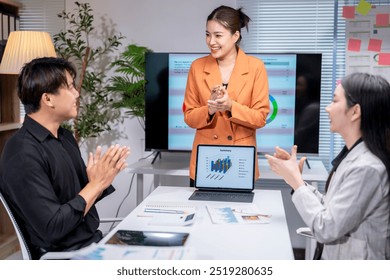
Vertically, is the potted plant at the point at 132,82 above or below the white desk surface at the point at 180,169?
above

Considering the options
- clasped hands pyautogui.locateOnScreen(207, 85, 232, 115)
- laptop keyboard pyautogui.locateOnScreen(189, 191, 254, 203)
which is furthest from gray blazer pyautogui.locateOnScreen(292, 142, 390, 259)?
clasped hands pyautogui.locateOnScreen(207, 85, 232, 115)

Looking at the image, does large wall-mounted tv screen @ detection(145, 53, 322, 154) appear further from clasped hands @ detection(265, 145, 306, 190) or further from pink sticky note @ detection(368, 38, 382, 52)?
clasped hands @ detection(265, 145, 306, 190)

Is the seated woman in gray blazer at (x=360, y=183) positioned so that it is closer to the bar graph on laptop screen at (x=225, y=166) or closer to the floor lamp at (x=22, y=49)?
the bar graph on laptop screen at (x=225, y=166)

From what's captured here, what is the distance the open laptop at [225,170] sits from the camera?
7.84ft

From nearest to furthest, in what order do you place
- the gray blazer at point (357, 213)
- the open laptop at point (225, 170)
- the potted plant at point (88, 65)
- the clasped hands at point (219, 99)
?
the gray blazer at point (357, 213) < the open laptop at point (225, 170) < the clasped hands at point (219, 99) < the potted plant at point (88, 65)

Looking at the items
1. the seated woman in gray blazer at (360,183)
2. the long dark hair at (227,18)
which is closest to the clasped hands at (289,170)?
the seated woman in gray blazer at (360,183)

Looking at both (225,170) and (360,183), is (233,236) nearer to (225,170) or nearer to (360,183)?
(360,183)

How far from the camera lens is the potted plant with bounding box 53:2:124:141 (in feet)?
12.5

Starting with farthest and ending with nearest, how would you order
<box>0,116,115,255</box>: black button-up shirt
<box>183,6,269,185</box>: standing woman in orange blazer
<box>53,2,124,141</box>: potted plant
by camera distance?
1. <box>53,2,124,141</box>: potted plant
2. <box>183,6,269,185</box>: standing woman in orange blazer
3. <box>0,116,115,255</box>: black button-up shirt

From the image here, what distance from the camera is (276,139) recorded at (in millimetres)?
3586

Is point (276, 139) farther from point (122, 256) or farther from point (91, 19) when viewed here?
point (122, 256)

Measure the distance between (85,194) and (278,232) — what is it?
69cm

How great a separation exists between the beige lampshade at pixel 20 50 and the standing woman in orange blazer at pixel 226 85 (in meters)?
1.15

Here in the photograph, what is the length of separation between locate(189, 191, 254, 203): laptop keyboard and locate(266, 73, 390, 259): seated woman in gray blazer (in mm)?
653
